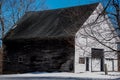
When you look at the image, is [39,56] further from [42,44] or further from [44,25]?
[44,25]

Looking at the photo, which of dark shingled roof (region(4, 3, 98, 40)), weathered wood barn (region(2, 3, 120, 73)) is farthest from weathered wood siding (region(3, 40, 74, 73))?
dark shingled roof (region(4, 3, 98, 40))

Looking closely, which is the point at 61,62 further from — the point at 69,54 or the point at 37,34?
the point at 37,34

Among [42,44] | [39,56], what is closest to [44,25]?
[42,44]

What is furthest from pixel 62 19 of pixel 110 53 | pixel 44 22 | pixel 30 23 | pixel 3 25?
pixel 110 53

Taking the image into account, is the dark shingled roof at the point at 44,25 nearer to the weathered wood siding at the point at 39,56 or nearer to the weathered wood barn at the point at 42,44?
the weathered wood barn at the point at 42,44

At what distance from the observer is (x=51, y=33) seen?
3612 cm

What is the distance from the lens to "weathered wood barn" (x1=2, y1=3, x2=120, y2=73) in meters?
34.7

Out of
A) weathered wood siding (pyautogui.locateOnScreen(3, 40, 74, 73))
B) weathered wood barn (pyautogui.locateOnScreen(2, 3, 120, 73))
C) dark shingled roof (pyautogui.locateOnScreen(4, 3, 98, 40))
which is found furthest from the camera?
dark shingled roof (pyautogui.locateOnScreen(4, 3, 98, 40))

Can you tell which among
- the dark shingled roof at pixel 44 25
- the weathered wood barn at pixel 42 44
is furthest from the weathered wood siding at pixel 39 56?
the dark shingled roof at pixel 44 25

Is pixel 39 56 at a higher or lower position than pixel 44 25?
lower

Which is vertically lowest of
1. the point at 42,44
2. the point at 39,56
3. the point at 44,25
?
the point at 39,56

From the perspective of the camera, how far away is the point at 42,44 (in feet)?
121

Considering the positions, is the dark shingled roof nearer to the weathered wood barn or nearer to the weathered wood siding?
the weathered wood barn

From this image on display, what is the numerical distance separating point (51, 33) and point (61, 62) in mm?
3555
